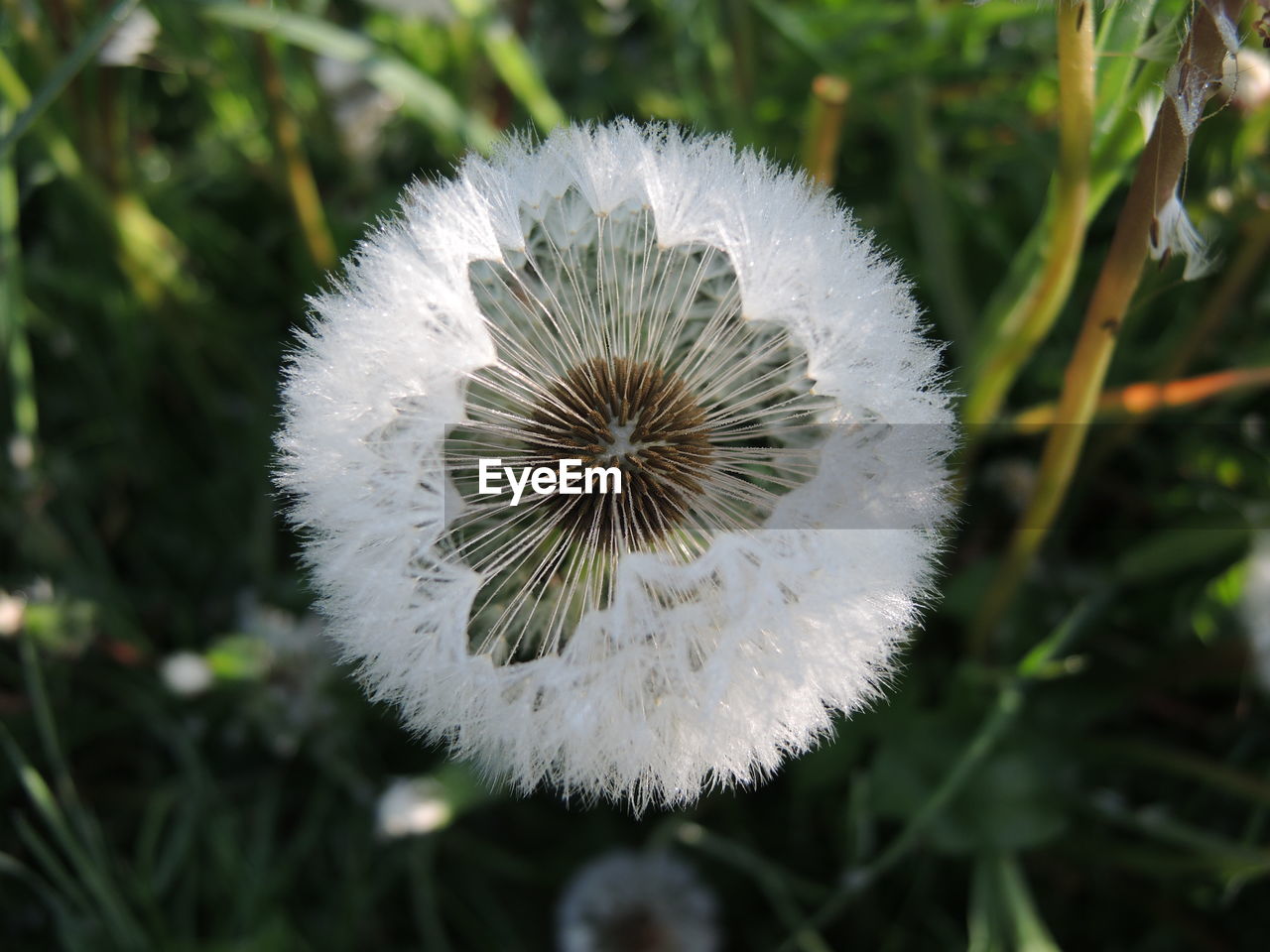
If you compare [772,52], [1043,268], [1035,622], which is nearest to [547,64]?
→ [772,52]

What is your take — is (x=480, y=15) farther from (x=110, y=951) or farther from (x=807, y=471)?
(x=110, y=951)

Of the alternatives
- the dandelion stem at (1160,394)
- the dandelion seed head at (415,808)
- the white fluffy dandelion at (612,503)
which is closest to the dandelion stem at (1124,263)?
the dandelion stem at (1160,394)

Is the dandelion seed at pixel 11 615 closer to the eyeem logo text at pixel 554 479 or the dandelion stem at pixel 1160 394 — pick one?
the eyeem logo text at pixel 554 479

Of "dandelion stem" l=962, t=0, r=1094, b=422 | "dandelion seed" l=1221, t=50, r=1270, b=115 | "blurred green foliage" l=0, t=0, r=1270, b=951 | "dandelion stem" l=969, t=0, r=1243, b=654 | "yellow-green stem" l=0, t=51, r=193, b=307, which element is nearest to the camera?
"dandelion stem" l=969, t=0, r=1243, b=654

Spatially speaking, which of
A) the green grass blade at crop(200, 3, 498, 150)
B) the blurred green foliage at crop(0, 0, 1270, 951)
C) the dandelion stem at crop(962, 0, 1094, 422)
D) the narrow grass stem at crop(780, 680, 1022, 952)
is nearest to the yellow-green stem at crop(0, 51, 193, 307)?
the blurred green foliage at crop(0, 0, 1270, 951)

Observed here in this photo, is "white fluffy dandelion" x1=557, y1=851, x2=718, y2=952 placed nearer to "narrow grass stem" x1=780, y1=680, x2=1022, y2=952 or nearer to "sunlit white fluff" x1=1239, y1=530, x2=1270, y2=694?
"narrow grass stem" x1=780, y1=680, x2=1022, y2=952
